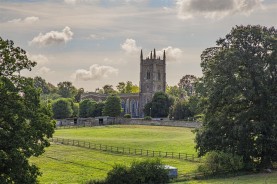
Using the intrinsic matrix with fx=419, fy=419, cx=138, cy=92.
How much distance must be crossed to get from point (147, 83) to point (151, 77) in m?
2.71

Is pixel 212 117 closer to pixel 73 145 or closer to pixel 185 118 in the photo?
pixel 73 145

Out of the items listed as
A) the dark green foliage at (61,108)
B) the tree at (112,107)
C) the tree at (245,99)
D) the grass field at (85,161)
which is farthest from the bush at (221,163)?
the dark green foliage at (61,108)

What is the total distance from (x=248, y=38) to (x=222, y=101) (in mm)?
6598

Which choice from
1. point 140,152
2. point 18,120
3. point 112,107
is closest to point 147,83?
point 112,107

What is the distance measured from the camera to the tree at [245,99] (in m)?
38.8

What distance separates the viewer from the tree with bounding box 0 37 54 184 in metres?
22.0

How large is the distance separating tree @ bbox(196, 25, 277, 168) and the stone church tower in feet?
372

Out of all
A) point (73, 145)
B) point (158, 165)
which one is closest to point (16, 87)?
point (158, 165)

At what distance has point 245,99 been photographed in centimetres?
4053

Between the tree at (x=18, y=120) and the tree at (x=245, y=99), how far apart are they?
1964 cm

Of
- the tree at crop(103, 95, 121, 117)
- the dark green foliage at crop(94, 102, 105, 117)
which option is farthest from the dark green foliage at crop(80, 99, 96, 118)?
the tree at crop(103, 95, 121, 117)

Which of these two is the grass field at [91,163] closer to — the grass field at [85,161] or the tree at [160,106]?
the grass field at [85,161]

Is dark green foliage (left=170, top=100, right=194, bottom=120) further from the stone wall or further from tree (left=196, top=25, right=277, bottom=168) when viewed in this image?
tree (left=196, top=25, right=277, bottom=168)

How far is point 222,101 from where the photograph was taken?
1591 inches
